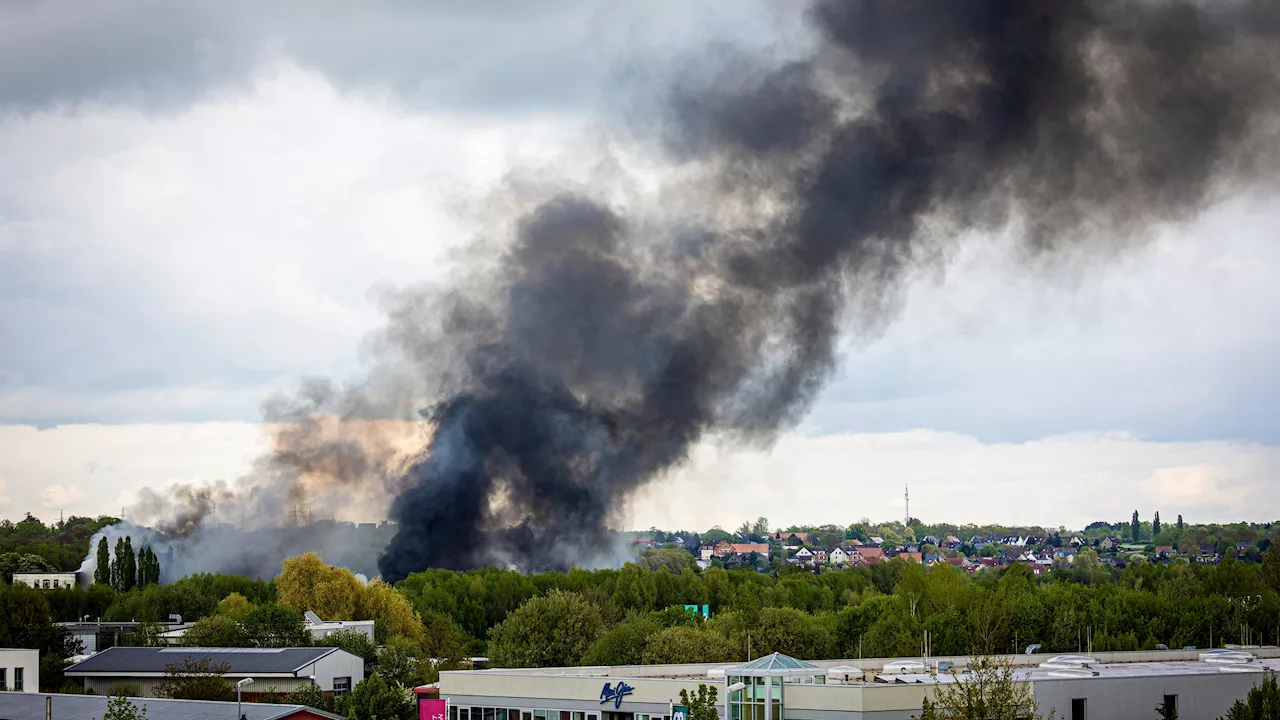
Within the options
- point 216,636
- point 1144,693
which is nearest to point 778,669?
point 1144,693

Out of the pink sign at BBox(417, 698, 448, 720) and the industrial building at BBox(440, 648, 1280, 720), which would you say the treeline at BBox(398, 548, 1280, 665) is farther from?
the industrial building at BBox(440, 648, 1280, 720)

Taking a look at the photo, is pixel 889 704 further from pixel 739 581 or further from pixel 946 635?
pixel 739 581

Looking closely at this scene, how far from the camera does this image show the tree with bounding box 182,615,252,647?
9644 cm

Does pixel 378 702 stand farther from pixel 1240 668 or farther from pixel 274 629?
pixel 1240 668

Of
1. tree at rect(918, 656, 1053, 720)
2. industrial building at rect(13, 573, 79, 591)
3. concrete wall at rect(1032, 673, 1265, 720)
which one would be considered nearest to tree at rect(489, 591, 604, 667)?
concrete wall at rect(1032, 673, 1265, 720)

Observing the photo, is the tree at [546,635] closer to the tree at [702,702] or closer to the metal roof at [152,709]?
the metal roof at [152,709]

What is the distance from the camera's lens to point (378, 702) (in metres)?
67.6

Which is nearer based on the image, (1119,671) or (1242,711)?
(1242,711)

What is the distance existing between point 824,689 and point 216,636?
215ft

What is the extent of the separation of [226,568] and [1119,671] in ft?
416

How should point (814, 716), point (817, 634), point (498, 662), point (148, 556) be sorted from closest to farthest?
point (814, 716) → point (498, 662) → point (817, 634) → point (148, 556)

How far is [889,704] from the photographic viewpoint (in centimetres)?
4231

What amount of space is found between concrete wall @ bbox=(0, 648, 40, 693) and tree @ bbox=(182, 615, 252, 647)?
22796 mm

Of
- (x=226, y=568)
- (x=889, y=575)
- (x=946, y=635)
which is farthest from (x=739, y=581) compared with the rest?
(x=946, y=635)
